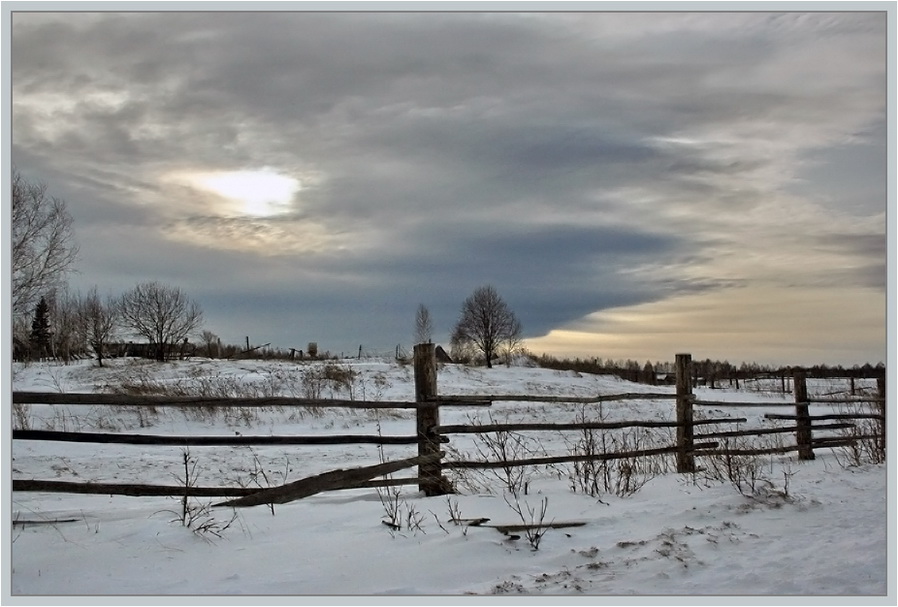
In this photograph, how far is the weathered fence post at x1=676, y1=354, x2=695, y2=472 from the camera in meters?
8.70

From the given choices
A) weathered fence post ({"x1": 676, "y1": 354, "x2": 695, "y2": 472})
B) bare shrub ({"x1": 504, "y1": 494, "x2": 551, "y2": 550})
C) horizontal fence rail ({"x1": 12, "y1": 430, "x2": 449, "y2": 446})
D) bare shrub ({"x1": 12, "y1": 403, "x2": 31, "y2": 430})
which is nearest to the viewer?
bare shrub ({"x1": 504, "y1": 494, "x2": 551, "y2": 550})

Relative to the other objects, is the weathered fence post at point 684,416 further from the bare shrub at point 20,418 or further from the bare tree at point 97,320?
the bare tree at point 97,320

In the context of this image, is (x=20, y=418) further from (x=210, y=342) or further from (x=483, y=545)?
(x=210, y=342)

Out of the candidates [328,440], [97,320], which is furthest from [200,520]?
[97,320]

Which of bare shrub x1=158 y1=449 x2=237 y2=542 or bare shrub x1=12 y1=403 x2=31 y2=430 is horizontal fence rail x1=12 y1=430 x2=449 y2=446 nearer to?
bare shrub x1=158 y1=449 x2=237 y2=542

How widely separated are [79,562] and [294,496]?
66.2 inches

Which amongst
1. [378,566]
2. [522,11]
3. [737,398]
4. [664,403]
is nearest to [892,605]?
[378,566]

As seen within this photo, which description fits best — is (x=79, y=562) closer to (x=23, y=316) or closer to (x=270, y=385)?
(x=270, y=385)

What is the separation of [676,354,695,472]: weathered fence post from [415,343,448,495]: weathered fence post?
3.70 m

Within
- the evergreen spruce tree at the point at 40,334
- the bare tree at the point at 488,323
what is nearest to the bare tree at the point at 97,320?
the evergreen spruce tree at the point at 40,334

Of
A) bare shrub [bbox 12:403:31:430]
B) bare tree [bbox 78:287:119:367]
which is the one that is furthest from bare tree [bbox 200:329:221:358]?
bare shrub [bbox 12:403:31:430]

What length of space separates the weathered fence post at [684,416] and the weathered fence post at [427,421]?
3.70 metres

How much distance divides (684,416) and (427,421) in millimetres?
3963

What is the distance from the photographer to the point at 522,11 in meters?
5.12
